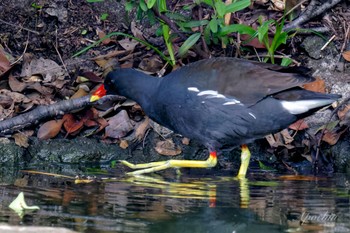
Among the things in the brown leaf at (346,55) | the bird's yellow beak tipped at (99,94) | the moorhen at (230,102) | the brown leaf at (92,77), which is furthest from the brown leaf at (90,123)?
the brown leaf at (346,55)

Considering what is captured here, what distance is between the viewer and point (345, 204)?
556cm

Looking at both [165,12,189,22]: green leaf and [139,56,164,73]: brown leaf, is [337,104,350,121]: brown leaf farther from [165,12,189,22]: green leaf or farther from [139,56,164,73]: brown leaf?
[139,56,164,73]: brown leaf

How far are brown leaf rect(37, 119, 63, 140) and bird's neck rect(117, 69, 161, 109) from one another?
70 centimetres

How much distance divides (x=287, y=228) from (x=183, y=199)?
1230 mm

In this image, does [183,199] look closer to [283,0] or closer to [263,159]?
[263,159]

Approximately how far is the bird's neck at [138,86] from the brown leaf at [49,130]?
2.30 ft

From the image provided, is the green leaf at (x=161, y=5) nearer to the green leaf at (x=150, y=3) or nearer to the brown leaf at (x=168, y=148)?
the green leaf at (x=150, y=3)

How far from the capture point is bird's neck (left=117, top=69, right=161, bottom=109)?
7438 mm

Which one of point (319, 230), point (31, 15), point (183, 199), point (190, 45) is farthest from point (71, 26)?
point (319, 230)

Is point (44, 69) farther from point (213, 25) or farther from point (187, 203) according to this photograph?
point (187, 203)

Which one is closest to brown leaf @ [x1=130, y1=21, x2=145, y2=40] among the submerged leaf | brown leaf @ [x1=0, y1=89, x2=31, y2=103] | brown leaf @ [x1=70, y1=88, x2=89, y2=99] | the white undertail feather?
brown leaf @ [x1=70, y1=88, x2=89, y2=99]

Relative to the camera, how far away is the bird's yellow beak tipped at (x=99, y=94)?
25.2 feet

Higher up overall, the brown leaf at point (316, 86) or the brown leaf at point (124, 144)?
the brown leaf at point (316, 86)

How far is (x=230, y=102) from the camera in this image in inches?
273
